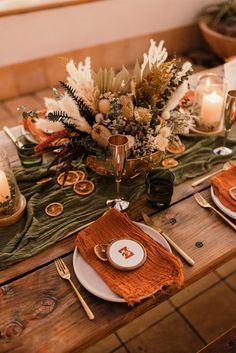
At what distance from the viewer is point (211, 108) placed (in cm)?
140

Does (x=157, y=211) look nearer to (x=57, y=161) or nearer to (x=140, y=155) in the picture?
(x=140, y=155)

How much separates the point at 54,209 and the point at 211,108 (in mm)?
717

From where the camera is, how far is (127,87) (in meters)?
1.10

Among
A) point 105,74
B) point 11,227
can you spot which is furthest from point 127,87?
point 11,227

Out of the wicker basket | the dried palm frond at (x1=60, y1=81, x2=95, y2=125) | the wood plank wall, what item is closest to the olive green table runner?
the dried palm frond at (x1=60, y1=81, x2=95, y2=125)

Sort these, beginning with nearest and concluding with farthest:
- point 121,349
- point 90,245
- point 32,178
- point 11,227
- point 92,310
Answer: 1. point 92,310
2. point 90,245
3. point 11,227
4. point 32,178
5. point 121,349

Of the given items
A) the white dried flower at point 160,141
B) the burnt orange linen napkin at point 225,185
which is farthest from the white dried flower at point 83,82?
the burnt orange linen napkin at point 225,185

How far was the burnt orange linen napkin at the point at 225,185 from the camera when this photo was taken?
1.07 m

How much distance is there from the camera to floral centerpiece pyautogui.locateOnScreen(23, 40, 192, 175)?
3.46ft

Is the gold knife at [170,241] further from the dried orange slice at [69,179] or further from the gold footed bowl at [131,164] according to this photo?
the dried orange slice at [69,179]

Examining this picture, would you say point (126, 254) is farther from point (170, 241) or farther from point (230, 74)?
point (230, 74)

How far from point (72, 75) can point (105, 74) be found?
3.8 inches

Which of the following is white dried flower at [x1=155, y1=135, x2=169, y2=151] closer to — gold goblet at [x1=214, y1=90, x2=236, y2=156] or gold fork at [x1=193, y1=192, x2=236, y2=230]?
gold fork at [x1=193, y1=192, x2=236, y2=230]

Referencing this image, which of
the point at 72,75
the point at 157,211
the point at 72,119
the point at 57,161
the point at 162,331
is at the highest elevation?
the point at 72,75
